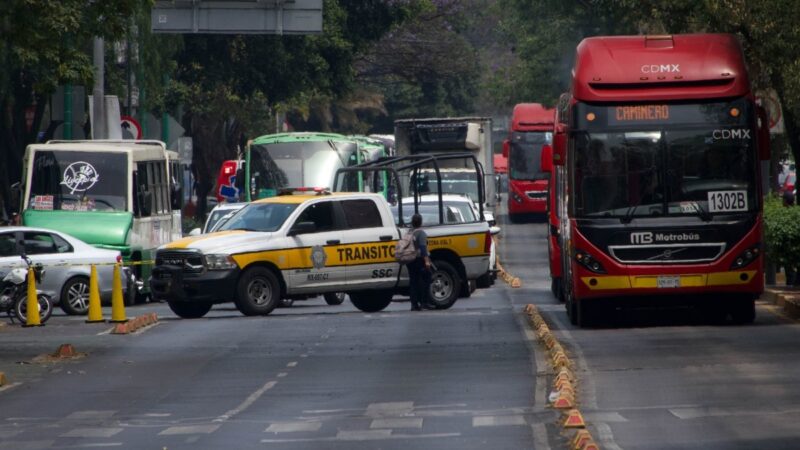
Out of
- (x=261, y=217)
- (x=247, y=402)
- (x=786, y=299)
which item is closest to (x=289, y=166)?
(x=261, y=217)

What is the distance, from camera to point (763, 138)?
846 inches

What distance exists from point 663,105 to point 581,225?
5.97 ft

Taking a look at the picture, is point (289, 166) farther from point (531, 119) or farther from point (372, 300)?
point (531, 119)

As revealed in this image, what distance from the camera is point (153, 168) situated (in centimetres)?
3394

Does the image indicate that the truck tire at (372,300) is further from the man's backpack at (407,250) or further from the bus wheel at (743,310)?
the bus wheel at (743,310)

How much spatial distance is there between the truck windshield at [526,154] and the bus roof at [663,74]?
129 ft

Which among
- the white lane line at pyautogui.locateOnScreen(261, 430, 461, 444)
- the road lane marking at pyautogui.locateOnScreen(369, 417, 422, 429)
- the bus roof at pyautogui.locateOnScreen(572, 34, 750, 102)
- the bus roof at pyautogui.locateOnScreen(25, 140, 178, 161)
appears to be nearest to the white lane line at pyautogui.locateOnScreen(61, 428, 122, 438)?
the white lane line at pyautogui.locateOnScreen(261, 430, 461, 444)

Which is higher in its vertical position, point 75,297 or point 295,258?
point 295,258

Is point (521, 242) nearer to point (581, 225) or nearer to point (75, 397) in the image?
point (581, 225)

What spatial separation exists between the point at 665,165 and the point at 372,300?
8.27 m

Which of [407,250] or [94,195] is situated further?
[94,195]

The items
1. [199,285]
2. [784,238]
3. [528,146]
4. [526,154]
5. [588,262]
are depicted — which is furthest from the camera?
[528,146]

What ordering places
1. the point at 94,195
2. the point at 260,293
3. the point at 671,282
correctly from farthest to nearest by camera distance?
the point at 94,195
the point at 260,293
the point at 671,282

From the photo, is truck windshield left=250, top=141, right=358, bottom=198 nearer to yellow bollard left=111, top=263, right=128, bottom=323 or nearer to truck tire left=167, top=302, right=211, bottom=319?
truck tire left=167, top=302, right=211, bottom=319
